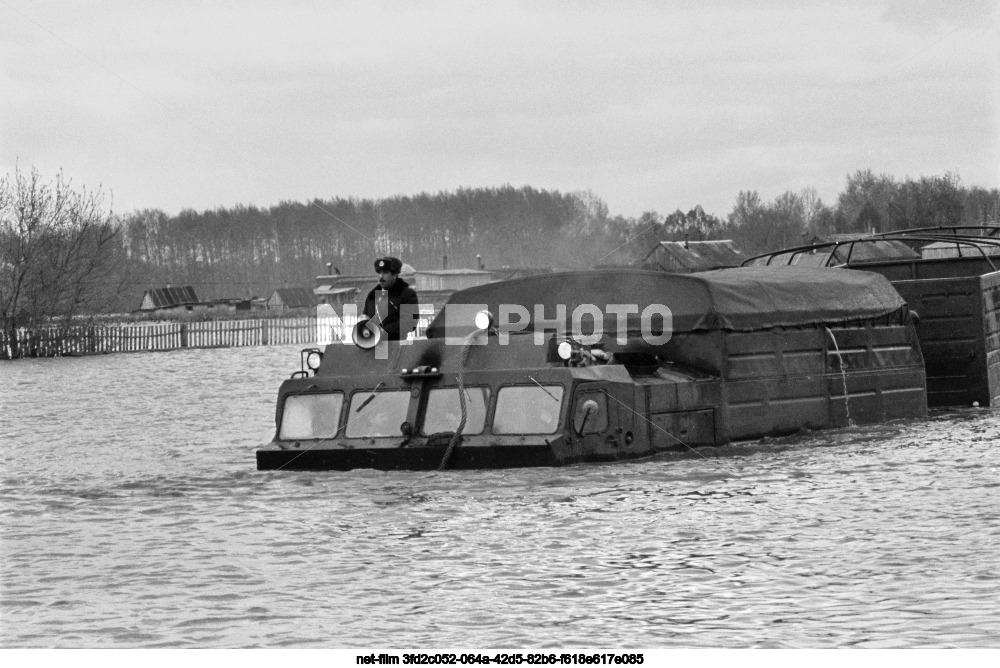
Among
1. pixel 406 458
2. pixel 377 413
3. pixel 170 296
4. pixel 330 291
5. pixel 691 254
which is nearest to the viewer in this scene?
pixel 406 458

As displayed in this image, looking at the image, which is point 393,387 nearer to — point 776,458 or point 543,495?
point 543,495

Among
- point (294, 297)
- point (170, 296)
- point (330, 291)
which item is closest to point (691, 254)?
point (330, 291)

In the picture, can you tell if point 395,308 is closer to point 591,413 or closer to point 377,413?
point 377,413

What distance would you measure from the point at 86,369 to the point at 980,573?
3430 centimetres

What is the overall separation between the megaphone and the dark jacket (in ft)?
1.51

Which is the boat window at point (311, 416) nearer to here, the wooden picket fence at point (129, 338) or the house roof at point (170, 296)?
the wooden picket fence at point (129, 338)

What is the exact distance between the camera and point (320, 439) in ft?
50.6

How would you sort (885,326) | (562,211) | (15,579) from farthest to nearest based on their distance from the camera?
(562,211)
(885,326)
(15,579)

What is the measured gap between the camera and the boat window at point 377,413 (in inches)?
600

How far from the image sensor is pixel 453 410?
15.0 meters

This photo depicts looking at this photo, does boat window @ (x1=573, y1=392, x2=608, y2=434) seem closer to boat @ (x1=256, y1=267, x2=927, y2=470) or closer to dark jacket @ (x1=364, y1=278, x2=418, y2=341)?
boat @ (x1=256, y1=267, x2=927, y2=470)

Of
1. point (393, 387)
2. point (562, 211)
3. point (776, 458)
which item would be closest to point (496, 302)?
point (393, 387)

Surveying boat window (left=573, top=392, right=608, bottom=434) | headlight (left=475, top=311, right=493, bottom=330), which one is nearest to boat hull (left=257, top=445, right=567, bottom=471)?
boat window (left=573, top=392, right=608, bottom=434)

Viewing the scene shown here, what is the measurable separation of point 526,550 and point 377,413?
4.41 meters
